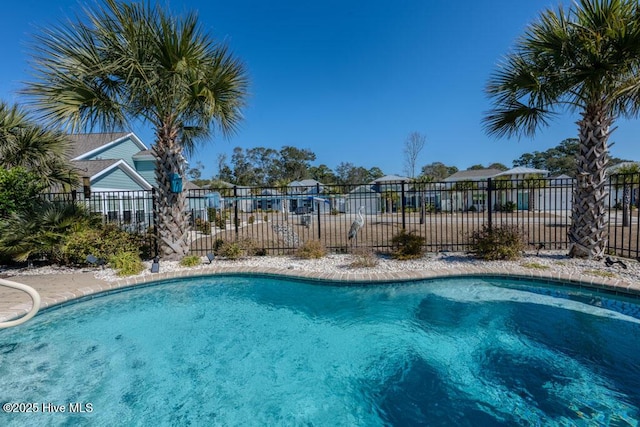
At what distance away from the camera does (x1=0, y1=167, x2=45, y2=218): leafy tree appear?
23.4 ft

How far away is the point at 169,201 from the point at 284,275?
146 inches

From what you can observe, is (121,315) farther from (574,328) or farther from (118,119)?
(574,328)

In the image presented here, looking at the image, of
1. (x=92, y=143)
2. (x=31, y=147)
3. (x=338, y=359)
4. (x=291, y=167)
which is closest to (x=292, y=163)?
(x=291, y=167)

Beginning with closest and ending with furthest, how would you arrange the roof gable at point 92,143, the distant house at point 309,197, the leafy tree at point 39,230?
the leafy tree at point 39,230
the distant house at point 309,197
the roof gable at point 92,143

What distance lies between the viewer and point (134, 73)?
20.7 feet

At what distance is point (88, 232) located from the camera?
25.6 feet

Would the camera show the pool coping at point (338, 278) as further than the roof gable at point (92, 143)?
No

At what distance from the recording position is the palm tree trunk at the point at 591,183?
654 cm

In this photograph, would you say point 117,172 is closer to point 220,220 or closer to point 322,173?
point 220,220

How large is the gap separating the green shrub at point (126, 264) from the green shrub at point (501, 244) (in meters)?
8.30

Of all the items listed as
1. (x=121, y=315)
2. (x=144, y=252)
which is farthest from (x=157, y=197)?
(x=121, y=315)

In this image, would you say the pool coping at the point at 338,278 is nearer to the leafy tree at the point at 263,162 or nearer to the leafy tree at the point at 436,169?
the leafy tree at the point at 436,169

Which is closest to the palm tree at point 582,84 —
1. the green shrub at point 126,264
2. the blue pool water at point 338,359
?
the blue pool water at point 338,359

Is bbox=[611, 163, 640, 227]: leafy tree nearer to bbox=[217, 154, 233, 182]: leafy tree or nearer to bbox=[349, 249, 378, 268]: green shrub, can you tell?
bbox=[349, 249, 378, 268]: green shrub
